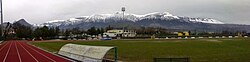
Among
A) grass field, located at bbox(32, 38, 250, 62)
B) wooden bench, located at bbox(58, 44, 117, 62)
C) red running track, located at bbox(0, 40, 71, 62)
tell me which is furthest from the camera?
red running track, located at bbox(0, 40, 71, 62)

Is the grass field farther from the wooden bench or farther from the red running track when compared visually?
the red running track

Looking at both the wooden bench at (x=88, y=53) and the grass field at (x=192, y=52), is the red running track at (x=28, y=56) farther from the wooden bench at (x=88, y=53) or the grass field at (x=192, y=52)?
the grass field at (x=192, y=52)

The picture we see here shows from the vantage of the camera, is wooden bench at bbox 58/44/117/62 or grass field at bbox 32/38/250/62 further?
grass field at bbox 32/38/250/62

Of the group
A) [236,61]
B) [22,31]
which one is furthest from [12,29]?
[236,61]

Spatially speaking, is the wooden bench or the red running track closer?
the wooden bench

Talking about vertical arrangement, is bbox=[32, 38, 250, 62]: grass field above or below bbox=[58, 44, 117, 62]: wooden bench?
below

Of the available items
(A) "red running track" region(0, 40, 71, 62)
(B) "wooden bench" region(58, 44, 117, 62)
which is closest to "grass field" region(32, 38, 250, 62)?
(B) "wooden bench" region(58, 44, 117, 62)

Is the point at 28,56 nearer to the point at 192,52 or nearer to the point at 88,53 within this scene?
the point at 88,53

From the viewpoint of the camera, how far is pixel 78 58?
31266 mm

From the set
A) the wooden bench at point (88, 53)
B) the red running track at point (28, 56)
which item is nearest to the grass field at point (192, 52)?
the wooden bench at point (88, 53)

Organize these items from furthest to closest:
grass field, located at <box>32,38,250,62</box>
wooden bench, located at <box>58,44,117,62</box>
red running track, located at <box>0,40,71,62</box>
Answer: red running track, located at <box>0,40,71,62</box>, grass field, located at <box>32,38,250,62</box>, wooden bench, located at <box>58,44,117,62</box>

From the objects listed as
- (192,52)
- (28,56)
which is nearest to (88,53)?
(28,56)

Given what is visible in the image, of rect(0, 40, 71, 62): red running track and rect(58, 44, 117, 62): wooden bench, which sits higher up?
rect(58, 44, 117, 62): wooden bench

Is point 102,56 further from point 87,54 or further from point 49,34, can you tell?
point 49,34
